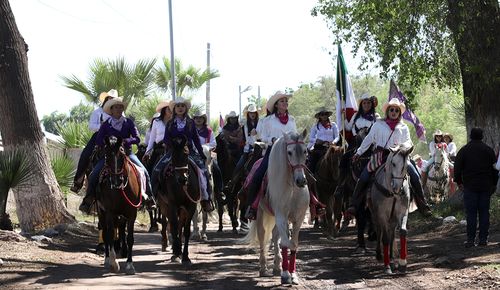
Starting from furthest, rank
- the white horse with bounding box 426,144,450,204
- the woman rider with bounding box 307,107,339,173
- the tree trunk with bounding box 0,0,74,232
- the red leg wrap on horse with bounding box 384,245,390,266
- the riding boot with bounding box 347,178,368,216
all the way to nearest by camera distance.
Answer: the white horse with bounding box 426,144,450,204 → the woman rider with bounding box 307,107,339,173 → the tree trunk with bounding box 0,0,74,232 → the riding boot with bounding box 347,178,368,216 → the red leg wrap on horse with bounding box 384,245,390,266

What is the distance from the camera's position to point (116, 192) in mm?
13742

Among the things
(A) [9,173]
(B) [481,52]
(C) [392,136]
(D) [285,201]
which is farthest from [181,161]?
(B) [481,52]

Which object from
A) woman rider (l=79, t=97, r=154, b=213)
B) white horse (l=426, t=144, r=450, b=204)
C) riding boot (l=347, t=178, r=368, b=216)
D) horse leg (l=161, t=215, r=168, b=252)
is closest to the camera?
woman rider (l=79, t=97, r=154, b=213)

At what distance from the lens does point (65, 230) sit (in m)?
19.3

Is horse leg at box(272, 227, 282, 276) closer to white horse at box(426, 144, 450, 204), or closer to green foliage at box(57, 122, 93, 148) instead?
green foliage at box(57, 122, 93, 148)

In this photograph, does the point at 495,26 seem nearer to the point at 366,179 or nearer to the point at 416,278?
the point at 366,179

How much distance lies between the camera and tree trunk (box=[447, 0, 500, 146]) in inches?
780

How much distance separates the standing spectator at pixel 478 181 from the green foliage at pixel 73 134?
49.8 ft

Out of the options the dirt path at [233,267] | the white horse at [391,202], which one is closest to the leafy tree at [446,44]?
the dirt path at [233,267]

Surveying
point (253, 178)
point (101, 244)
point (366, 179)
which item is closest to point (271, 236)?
point (253, 178)

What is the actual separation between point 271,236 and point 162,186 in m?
2.50

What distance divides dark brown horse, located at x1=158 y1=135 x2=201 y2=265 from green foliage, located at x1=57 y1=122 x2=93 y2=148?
1361cm

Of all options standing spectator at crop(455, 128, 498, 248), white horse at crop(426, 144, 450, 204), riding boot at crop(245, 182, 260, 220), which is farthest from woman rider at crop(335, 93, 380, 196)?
white horse at crop(426, 144, 450, 204)

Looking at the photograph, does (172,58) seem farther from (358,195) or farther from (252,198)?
(252,198)
